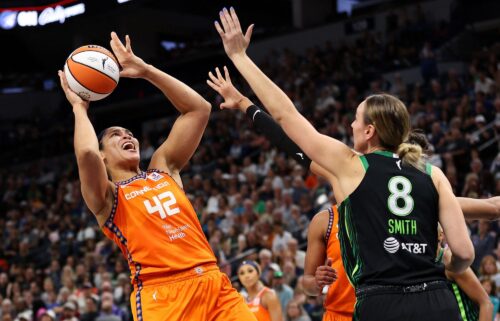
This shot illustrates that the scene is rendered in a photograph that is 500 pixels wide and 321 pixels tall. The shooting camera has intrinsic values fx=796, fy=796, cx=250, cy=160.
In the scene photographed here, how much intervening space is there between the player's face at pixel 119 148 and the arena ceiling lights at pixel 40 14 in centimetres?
1070

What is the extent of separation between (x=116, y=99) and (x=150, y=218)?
2350 centimetres

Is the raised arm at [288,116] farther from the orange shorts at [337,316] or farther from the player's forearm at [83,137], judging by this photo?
the orange shorts at [337,316]

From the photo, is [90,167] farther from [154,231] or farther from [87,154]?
[154,231]

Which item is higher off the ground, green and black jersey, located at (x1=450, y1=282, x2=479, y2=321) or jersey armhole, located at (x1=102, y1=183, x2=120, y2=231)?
jersey armhole, located at (x1=102, y1=183, x2=120, y2=231)

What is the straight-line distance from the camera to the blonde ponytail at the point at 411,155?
3754mm

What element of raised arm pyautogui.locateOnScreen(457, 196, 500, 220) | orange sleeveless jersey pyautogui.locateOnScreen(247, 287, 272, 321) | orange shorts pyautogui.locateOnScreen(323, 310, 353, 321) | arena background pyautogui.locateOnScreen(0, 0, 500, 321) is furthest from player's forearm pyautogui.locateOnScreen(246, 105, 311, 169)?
arena background pyautogui.locateOnScreen(0, 0, 500, 321)

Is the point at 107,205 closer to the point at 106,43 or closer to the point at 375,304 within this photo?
the point at 375,304

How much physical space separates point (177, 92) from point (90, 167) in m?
1.00

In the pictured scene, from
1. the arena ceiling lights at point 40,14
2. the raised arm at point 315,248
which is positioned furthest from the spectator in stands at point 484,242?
the arena ceiling lights at point 40,14

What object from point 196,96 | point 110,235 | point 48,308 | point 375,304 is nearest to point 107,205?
point 110,235

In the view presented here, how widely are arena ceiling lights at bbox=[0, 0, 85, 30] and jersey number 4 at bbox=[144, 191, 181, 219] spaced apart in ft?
36.8

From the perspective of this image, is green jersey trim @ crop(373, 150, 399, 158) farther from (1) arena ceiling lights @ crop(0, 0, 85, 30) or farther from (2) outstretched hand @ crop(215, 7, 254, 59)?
(1) arena ceiling lights @ crop(0, 0, 85, 30)

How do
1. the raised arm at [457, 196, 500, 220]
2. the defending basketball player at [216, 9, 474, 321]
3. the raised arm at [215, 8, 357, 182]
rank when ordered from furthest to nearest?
the raised arm at [457, 196, 500, 220]
the raised arm at [215, 8, 357, 182]
the defending basketball player at [216, 9, 474, 321]

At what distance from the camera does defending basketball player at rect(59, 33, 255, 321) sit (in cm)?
500
